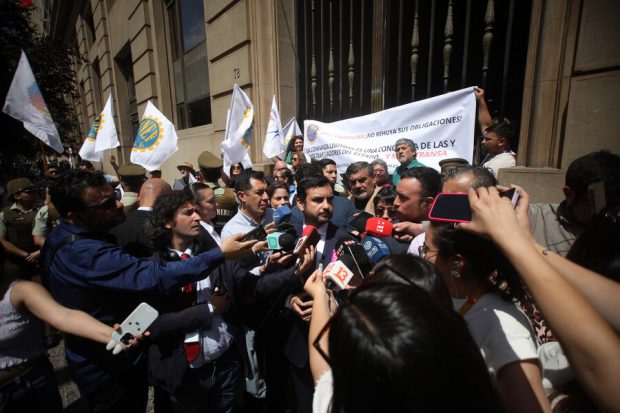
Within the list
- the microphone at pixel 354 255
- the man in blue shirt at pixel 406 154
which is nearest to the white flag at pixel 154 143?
the man in blue shirt at pixel 406 154

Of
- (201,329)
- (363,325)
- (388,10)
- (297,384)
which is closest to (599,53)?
(388,10)

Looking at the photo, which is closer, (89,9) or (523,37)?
(523,37)

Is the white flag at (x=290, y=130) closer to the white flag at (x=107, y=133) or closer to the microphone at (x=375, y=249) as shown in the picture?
the white flag at (x=107, y=133)

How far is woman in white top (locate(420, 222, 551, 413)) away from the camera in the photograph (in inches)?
34.4

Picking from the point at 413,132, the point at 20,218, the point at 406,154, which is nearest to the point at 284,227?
the point at 406,154

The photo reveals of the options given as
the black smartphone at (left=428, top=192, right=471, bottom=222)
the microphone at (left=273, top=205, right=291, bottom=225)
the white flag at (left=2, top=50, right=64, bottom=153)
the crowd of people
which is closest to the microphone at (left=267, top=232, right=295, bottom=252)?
the crowd of people

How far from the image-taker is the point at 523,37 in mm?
3684

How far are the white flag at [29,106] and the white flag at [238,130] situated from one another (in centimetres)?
232

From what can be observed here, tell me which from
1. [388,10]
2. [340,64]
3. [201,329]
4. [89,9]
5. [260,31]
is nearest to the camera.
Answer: [201,329]

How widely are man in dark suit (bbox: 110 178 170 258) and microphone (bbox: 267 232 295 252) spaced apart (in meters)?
0.90

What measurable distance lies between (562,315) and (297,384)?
1.76 meters

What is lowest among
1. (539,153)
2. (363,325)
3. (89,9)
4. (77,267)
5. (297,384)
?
(297,384)

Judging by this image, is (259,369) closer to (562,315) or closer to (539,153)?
(562,315)

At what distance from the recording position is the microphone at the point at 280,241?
1.79m
